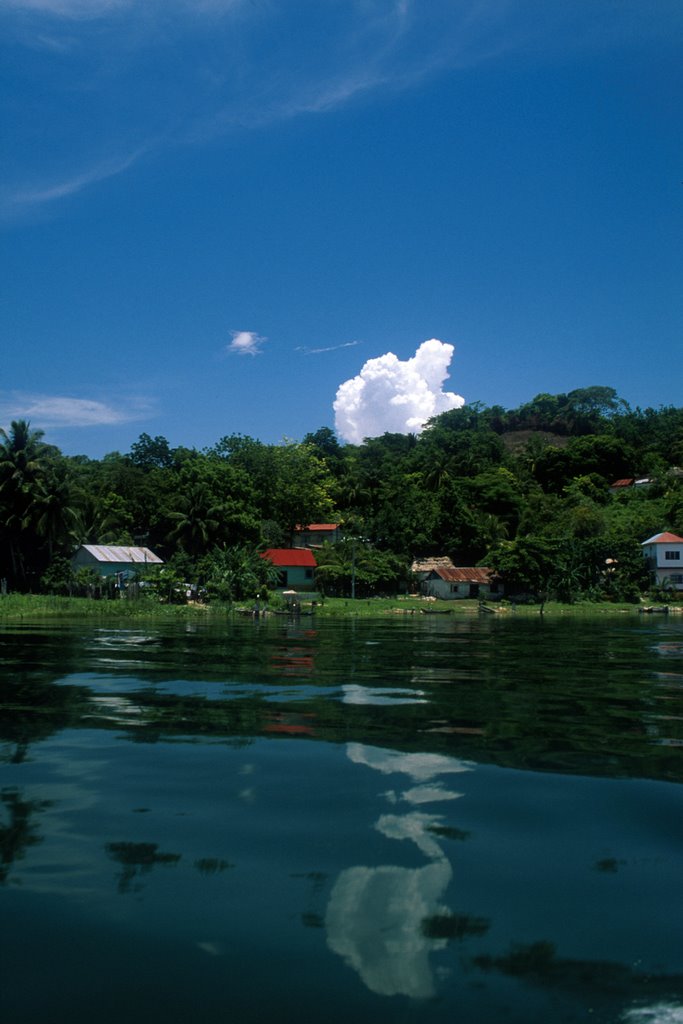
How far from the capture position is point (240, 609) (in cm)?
4531

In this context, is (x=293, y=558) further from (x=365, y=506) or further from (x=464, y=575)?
(x=365, y=506)

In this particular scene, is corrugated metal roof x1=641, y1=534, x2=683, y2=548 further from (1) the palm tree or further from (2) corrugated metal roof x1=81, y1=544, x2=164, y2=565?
(1) the palm tree

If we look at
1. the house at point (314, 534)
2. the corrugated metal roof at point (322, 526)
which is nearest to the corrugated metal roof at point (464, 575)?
the house at point (314, 534)

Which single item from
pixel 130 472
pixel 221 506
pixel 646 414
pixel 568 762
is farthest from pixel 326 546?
pixel 646 414

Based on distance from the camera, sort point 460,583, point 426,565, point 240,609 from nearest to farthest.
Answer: point 240,609 → point 460,583 → point 426,565

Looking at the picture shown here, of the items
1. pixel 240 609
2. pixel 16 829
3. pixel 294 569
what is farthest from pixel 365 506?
pixel 16 829

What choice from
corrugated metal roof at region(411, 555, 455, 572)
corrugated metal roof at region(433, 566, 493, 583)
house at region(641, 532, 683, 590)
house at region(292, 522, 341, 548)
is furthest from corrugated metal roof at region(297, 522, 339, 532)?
house at region(641, 532, 683, 590)

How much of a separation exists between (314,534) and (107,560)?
31.3 metres

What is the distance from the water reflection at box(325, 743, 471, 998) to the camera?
2.78 m

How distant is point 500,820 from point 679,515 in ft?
267

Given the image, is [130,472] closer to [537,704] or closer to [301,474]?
[301,474]

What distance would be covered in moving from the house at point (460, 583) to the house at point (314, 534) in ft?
51.7

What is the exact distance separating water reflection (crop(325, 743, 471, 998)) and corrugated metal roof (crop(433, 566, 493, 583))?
61709 millimetres

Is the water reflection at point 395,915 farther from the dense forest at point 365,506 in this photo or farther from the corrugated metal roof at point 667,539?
the corrugated metal roof at point 667,539
